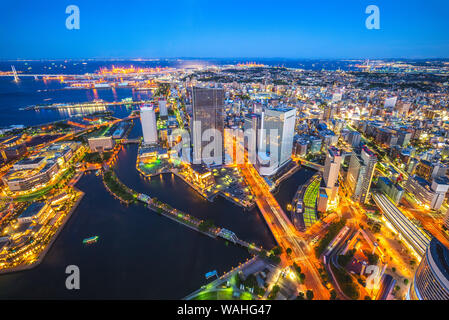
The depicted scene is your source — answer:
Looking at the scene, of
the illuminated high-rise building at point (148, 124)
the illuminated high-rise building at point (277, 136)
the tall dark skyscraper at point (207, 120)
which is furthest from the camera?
the illuminated high-rise building at point (148, 124)

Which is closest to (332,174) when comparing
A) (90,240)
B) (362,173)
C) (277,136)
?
(362,173)

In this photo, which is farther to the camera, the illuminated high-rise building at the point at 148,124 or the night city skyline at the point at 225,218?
the illuminated high-rise building at the point at 148,124

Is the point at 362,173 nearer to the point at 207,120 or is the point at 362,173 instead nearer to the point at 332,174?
the point at 332,174

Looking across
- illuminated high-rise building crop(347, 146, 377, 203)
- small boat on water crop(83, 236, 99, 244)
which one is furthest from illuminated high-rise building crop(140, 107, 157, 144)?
illuminated high-rise building crop(347, 146, 377, 203)

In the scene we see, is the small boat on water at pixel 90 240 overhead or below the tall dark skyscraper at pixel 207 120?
below

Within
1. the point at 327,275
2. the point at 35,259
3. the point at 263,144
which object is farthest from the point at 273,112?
the point at 35,259

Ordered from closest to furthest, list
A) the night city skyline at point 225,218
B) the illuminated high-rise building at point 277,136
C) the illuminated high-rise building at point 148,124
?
the night city skyline at point 225,218, the illuminated high-rise building at point 277,136, the illuminated high-rise building at point 148,124

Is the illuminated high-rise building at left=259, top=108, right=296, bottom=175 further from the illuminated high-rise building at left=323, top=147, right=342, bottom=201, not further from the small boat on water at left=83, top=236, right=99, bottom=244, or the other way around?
the small boat on water at left=83, top=236, right=99, bottom=244

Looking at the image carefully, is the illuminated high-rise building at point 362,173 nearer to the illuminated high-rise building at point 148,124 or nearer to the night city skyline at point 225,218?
the night city skyline at point 225,218

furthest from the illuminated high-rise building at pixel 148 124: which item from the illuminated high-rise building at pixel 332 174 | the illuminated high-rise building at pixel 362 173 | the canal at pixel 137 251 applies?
the illuminated high-rise building at pixel 362 173
